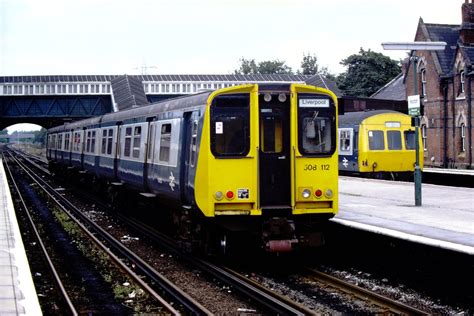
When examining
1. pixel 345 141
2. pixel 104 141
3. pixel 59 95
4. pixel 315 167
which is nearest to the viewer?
pixel 315 167

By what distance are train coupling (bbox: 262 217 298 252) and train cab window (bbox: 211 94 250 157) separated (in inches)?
48.7

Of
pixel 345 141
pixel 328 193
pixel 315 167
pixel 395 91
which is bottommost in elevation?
pixel 328 193

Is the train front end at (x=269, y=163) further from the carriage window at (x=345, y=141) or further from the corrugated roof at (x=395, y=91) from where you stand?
the corrugated roof at (x=395, y=91)

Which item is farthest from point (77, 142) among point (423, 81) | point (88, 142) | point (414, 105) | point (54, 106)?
point (54, 106)

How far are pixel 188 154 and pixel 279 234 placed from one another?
2282mm

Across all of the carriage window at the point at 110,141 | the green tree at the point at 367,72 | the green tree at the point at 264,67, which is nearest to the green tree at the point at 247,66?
the green tree at the point at 264,67

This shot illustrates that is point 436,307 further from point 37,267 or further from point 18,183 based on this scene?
point 18,183

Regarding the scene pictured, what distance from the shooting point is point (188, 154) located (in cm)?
1291

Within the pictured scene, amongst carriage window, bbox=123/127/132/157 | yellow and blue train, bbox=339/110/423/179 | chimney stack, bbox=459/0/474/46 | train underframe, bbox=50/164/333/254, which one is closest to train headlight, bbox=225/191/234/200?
train underframe, bbox=50/164/333/254

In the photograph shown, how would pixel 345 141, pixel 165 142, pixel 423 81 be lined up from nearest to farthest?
pixel 165 142, pixel 345 141, pixel 423 81

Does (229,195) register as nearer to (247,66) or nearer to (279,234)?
(279,234)

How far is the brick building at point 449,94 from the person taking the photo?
1572 inches

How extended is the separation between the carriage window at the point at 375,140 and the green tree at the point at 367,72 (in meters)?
46.6

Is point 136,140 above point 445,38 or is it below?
below
